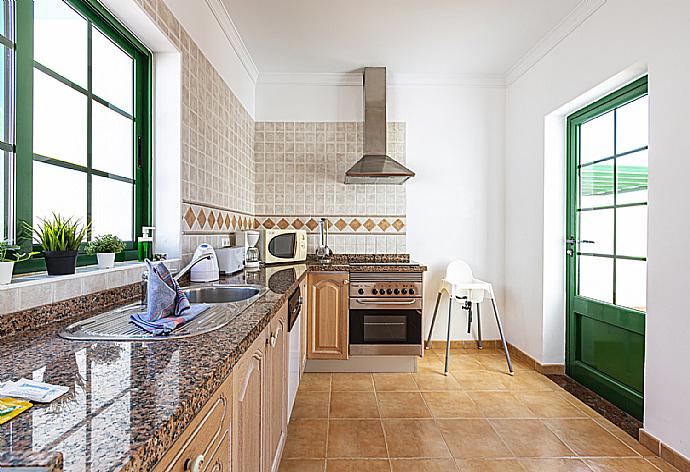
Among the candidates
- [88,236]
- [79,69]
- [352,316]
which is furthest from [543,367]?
[79,69]

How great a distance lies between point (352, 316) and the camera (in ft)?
13.0

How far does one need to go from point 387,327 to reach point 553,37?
2.47 m

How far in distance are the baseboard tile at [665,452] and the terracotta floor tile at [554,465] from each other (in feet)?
Answer: 1.29

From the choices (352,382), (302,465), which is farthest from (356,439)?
(352,382)

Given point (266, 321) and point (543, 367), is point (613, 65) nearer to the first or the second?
point (543, 367)

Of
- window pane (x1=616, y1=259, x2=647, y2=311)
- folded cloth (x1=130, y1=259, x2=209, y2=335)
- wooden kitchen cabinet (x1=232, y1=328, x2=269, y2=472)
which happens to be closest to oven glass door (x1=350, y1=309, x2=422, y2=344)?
window pane (x1=616, y1=259, x2=647, y2=311)

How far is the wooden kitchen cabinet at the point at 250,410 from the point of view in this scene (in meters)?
1.32

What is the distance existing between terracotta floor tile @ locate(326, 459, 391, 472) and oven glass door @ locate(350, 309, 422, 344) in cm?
151

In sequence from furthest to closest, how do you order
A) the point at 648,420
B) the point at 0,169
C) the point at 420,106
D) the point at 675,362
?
the point at 420,106, the point at 648,420, the point at 675,362, the point at 0,169

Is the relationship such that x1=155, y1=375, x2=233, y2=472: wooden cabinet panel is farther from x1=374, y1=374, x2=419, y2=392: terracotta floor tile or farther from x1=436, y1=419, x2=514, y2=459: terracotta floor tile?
x1=374, y1=374, x2=419, y2=392: terracotta floor tile

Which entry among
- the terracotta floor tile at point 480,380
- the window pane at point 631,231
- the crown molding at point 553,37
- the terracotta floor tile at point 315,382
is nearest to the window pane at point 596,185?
the window pane at point 631,231

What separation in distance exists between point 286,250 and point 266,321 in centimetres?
251

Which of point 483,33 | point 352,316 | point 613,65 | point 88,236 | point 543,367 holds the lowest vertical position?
point 543,367

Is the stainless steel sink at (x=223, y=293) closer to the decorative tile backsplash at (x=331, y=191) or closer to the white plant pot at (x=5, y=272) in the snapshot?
the white plant pot at (x=5, y=272)
